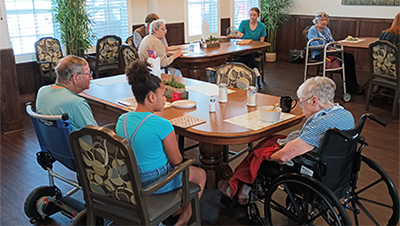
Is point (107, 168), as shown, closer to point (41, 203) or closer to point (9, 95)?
point (41, 203)

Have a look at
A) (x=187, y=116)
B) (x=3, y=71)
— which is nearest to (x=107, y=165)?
(x=187, y=116)

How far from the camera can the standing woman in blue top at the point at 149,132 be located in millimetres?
2203

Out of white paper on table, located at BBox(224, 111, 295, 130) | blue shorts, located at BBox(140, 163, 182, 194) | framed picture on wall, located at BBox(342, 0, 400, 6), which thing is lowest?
blue shorts, located at BBox(140, 163, 182, 194)

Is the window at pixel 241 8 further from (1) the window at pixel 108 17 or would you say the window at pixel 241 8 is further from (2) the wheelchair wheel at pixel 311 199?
(2) the wheelchair wheel at pixel 311 199

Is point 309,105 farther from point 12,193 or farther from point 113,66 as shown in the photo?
point 113,66

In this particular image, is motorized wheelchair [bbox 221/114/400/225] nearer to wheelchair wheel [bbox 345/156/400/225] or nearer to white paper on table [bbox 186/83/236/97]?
wheelchair wheel [bbox 345/156/400/225]

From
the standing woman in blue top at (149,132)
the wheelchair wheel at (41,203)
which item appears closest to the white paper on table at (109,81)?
the wheelchair wheel at (41,203)

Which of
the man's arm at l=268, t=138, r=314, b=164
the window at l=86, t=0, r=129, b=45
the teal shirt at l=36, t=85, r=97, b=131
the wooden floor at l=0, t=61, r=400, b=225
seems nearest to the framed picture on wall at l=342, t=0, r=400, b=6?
the wooden floor at l=0, t=61, r=400, b=225

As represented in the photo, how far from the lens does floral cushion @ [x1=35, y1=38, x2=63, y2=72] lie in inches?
248

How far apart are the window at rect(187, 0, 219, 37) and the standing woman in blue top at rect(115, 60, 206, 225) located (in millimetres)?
6739

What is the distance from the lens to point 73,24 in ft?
21.6

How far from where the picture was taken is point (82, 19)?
6.67 meters

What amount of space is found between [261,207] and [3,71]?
11.7 ft

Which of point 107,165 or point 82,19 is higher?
point 82,19
